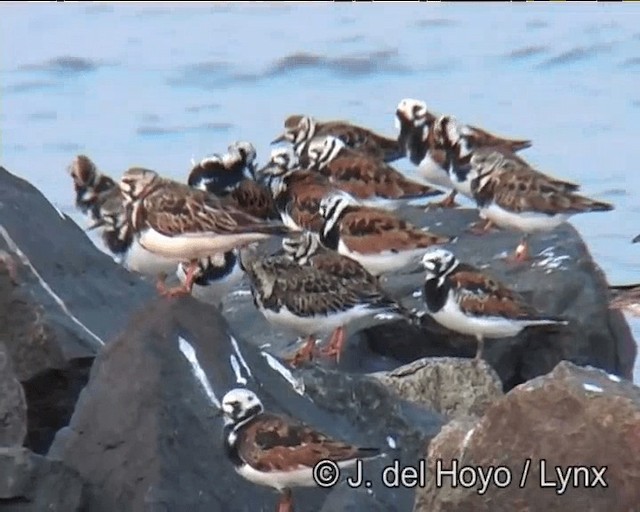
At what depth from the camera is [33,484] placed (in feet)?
14.2

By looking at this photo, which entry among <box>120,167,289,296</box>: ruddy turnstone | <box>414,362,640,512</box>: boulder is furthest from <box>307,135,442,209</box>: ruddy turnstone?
<box>414,362,640,512</box>: boulder

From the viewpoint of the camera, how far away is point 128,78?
13.7 metres

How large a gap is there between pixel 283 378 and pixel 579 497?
1.18 meters

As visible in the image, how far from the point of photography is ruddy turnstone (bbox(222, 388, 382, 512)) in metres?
4.26

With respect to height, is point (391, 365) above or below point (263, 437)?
below

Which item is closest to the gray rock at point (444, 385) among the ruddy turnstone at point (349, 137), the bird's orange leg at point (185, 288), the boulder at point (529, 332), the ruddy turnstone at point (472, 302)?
the ruddy turnstone at point (472, 302)

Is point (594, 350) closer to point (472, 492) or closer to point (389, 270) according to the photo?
point (389, 270)

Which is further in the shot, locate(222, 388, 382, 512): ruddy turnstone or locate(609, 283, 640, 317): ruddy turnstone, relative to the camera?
locate(609, 283, 640, 317): ruddy turnstone

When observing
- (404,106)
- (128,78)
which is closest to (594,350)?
(404,106)

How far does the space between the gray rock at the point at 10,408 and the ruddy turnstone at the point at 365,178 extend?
3.16 meters

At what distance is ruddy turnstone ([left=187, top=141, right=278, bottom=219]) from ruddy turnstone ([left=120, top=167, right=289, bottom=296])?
199cm

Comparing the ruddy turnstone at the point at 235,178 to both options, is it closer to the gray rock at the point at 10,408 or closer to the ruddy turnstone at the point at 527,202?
the ruddy turnstone at the point at 527,202

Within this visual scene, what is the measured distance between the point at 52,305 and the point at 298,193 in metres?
2.34

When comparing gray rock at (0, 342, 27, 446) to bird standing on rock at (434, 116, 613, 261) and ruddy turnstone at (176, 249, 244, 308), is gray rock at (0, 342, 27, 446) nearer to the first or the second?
ruddy turnstone at (176, 249, 244, 308)
